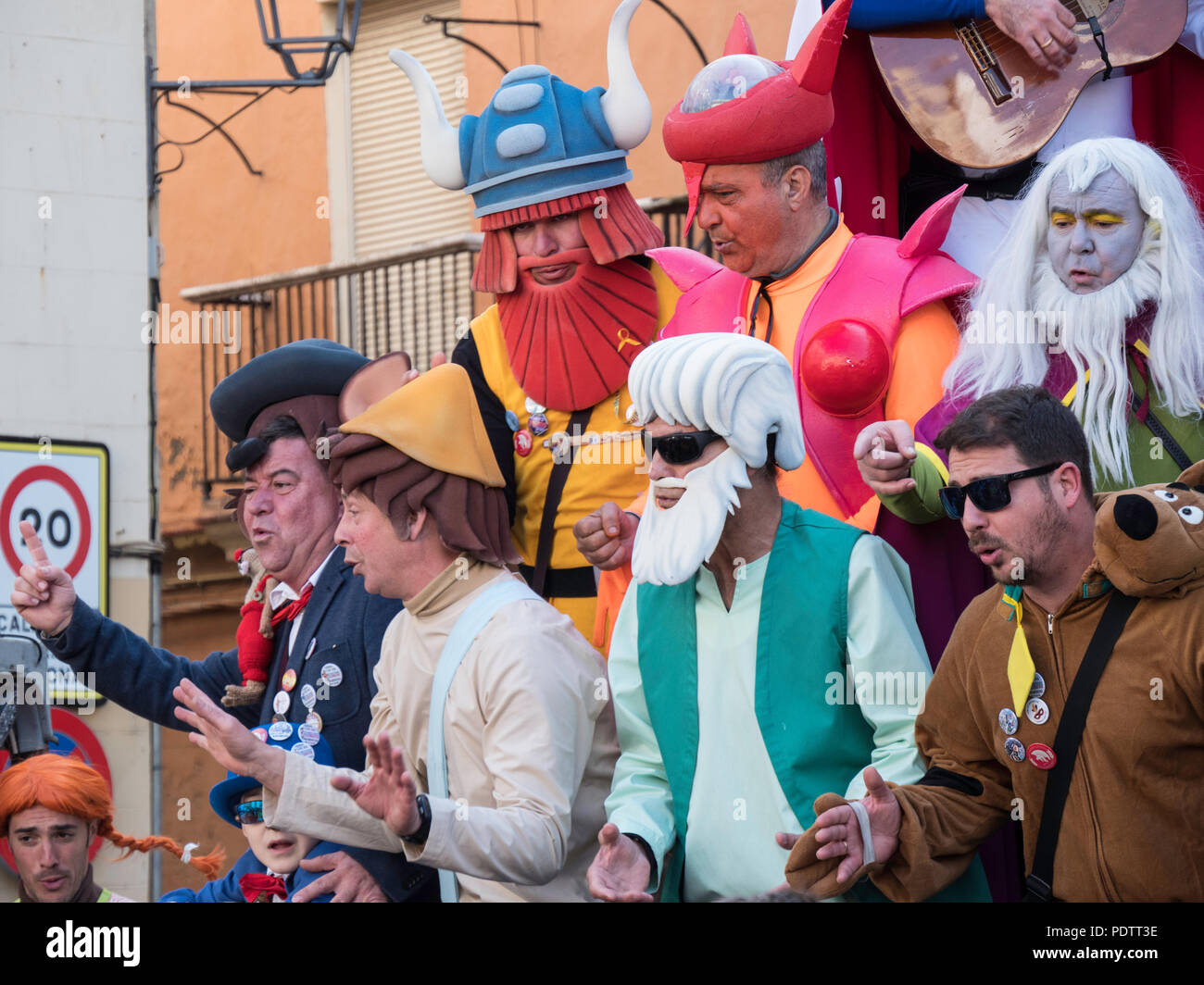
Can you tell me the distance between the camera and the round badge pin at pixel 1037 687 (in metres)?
3.38

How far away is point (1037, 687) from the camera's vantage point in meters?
3.38

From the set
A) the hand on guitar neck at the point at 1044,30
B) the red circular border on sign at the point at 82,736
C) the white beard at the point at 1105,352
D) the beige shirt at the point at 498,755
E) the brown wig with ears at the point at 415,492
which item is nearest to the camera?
the beige shirt at the point at 498,755

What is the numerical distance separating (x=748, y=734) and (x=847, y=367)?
0.97 meters

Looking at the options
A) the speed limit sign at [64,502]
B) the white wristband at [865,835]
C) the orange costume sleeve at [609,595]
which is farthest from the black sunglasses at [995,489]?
the speed limit sign at [64,502]

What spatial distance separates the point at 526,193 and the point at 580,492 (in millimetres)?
770

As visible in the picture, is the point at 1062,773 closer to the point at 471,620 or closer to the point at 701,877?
the point at 701,877

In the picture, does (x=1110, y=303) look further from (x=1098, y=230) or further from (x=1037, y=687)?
(x=1037, y=687)

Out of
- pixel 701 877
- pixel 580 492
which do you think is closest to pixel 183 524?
pixel 580 492

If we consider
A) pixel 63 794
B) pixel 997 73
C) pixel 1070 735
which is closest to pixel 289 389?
pixel 63 794

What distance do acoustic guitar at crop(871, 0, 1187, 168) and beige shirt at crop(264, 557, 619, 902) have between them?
5.49ft

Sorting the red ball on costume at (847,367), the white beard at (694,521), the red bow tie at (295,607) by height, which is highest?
the red ball on costume at (847,367)

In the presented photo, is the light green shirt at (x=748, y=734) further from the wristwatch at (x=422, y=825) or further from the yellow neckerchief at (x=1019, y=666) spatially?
the wristwatch at (x=422, y=825)

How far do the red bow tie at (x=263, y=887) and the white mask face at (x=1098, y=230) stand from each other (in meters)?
2.19

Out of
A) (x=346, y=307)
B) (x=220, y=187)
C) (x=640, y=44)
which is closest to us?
(x=640, y=44)
